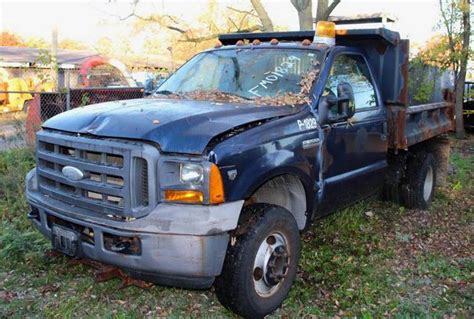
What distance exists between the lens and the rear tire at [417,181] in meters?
6.42

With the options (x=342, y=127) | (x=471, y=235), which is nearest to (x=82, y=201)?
(x=342, y=127)

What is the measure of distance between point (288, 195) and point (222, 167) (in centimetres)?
117

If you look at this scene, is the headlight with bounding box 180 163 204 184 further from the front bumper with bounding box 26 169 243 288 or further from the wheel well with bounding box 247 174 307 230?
the wheel well with bounding box 247 174 307 230

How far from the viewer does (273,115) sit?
12.8ft

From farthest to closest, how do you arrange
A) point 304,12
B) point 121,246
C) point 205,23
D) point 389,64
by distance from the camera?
1. point 205,23
2. point 304,12
3. point 389,64
4. point 121,246

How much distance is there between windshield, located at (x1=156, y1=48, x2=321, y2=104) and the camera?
4.53m

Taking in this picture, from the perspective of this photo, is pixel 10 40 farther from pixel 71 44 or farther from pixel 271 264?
pixel 271 264

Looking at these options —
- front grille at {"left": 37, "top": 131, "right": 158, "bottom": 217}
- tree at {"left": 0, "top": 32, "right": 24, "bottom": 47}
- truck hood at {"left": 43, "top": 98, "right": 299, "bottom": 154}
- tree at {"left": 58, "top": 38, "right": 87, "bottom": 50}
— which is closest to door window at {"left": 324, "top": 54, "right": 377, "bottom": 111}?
truck hood at {"left": 43, "top": 98, "right": 299, "bottom": 154}

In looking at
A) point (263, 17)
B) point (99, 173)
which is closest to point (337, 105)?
point (99, 173)

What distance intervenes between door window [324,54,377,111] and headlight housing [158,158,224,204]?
5.82 feet

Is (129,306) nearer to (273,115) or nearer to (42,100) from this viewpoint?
(273,115)

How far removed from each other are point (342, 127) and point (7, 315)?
3.07 metres

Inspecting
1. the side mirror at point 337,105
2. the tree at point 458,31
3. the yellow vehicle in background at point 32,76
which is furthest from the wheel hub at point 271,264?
the yellow vehicle in background at point 32,76

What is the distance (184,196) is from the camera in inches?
126
